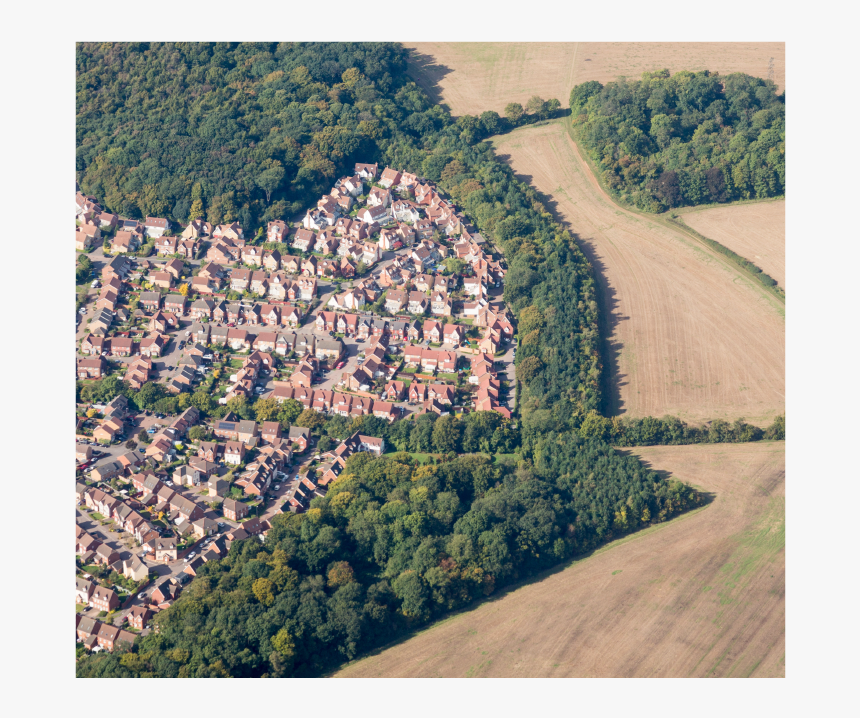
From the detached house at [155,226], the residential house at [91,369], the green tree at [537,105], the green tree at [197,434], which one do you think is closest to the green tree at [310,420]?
the green tree at [197,434]

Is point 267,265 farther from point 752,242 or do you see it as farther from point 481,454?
point 752,242

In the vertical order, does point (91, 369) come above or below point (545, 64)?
below

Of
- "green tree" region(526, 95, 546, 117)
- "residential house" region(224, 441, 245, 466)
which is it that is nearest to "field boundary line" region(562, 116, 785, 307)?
"green tree" region(526, 95, 546, 117)

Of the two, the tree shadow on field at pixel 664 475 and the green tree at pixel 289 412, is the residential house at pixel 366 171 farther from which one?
the tree shadow on field at pixel 664 475

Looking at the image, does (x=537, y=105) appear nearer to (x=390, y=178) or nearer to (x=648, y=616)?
(x=390, y=178)

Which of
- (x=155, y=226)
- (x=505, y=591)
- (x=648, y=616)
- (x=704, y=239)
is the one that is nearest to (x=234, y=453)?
(x=505, y=591)


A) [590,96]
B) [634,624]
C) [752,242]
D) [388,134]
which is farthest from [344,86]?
[634,624]
